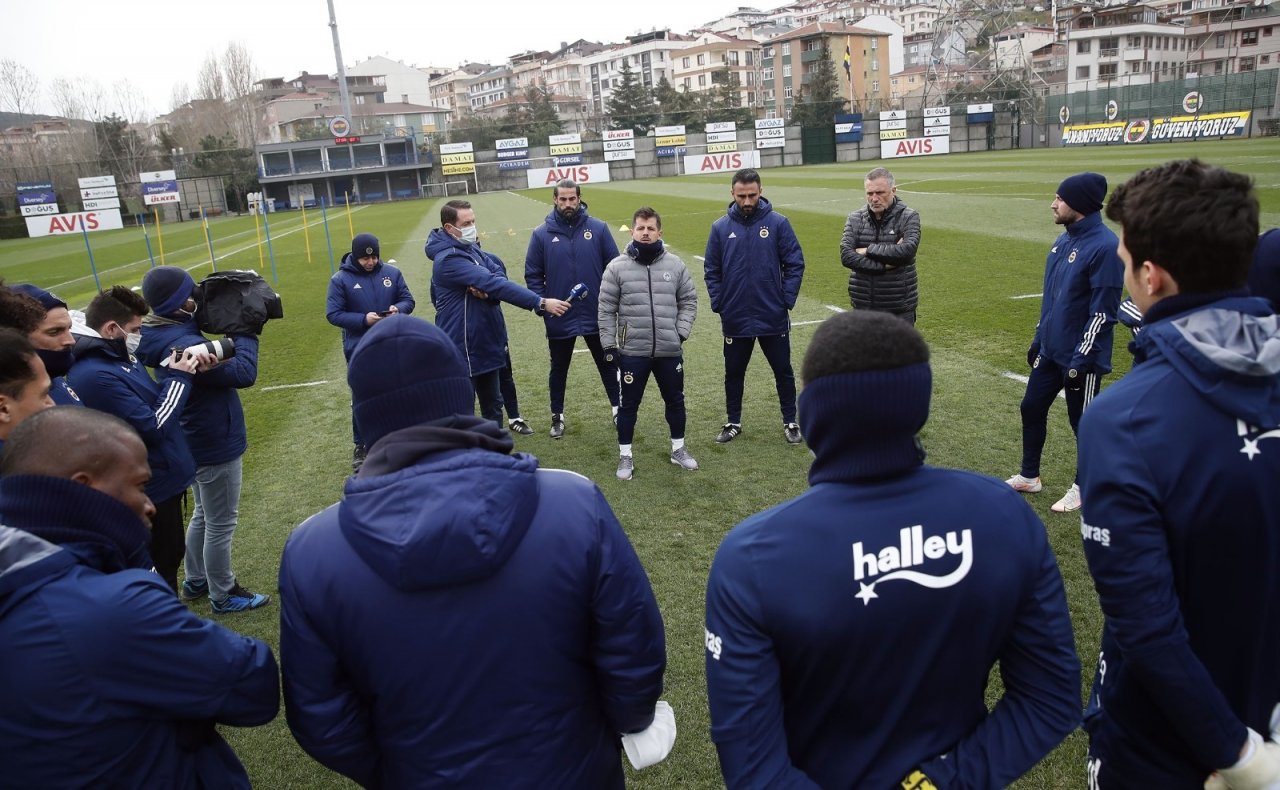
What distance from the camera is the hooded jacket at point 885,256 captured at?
6.80 meters

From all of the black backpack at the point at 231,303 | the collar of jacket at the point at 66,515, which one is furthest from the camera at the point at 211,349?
the collar of jacket at the point at 66,515

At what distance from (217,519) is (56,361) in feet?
4.99

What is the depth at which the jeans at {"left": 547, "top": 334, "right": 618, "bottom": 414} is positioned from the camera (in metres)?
7.97

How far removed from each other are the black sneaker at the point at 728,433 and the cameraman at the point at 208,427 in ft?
13.1

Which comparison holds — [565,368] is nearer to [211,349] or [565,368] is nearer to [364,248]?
[364,248]

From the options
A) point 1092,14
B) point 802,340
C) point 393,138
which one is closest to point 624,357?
point 802,340

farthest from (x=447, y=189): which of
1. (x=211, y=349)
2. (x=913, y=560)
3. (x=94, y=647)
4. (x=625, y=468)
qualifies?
(x=913, y=560)

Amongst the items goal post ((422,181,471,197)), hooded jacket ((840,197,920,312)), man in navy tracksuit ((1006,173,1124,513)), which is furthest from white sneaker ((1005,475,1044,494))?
goal post ((422,181,471,197))

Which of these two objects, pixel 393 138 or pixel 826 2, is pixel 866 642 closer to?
pixel 393 138

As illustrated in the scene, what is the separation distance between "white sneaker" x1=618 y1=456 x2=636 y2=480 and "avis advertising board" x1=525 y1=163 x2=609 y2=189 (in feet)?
163

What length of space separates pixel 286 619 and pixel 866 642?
4.42ft

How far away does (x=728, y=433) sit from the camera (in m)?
7.54

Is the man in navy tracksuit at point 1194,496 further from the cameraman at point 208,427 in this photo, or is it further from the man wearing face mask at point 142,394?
the cameraman at point 208,427

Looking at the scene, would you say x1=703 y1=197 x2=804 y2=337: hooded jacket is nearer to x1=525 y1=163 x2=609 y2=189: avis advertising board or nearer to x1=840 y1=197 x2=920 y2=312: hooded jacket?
x1=840 y1=197 x2=920 y2=312: hooded jacket
